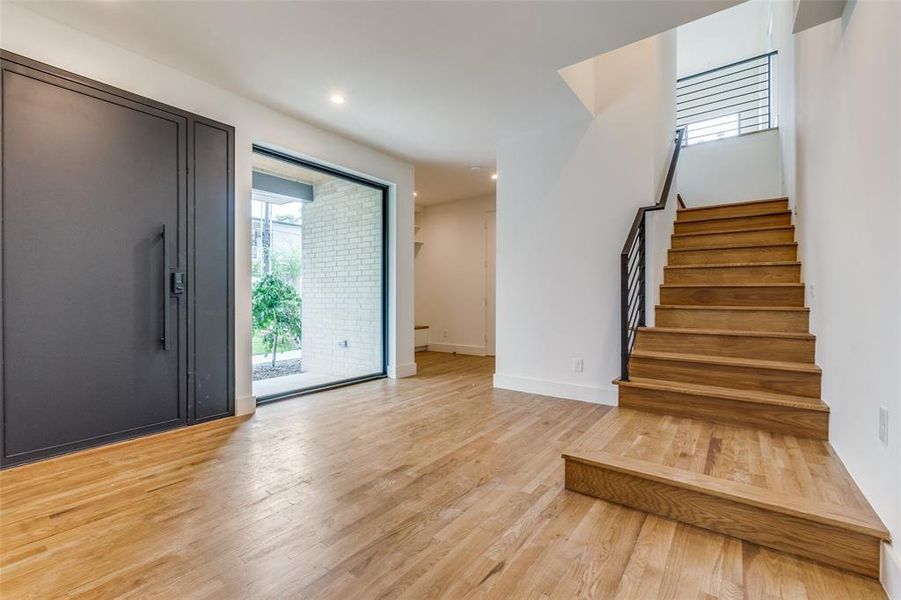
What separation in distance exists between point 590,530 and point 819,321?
2.03 m

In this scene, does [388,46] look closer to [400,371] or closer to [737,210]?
[400,371]

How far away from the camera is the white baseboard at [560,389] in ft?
11.9

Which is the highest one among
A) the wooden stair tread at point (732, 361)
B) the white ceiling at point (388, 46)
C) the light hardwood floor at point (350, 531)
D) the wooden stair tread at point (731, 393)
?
the white ceiling at point (388, 46)

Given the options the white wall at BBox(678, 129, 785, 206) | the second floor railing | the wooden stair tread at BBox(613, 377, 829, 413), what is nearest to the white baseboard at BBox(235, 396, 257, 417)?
the wooden stair tread at BBox(613, 377, 829, 413)

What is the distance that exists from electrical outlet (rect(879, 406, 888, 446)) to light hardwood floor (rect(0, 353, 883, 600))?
0.49 meters

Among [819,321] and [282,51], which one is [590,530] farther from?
[282,51]

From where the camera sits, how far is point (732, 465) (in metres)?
1.99

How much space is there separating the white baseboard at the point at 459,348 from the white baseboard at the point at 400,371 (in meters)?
1.97

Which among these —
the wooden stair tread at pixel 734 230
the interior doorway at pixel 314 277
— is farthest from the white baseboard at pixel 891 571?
the interior doorway at pixel 314 277

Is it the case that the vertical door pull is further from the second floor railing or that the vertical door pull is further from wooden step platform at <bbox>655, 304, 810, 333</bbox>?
the second floor railing

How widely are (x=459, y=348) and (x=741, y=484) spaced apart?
535 cm

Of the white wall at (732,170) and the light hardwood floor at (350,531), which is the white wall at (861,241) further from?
the white wall at (732,170)

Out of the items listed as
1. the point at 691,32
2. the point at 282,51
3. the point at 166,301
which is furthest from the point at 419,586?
the point at 691,32

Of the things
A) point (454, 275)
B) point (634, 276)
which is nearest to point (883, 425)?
point (634, 276)
